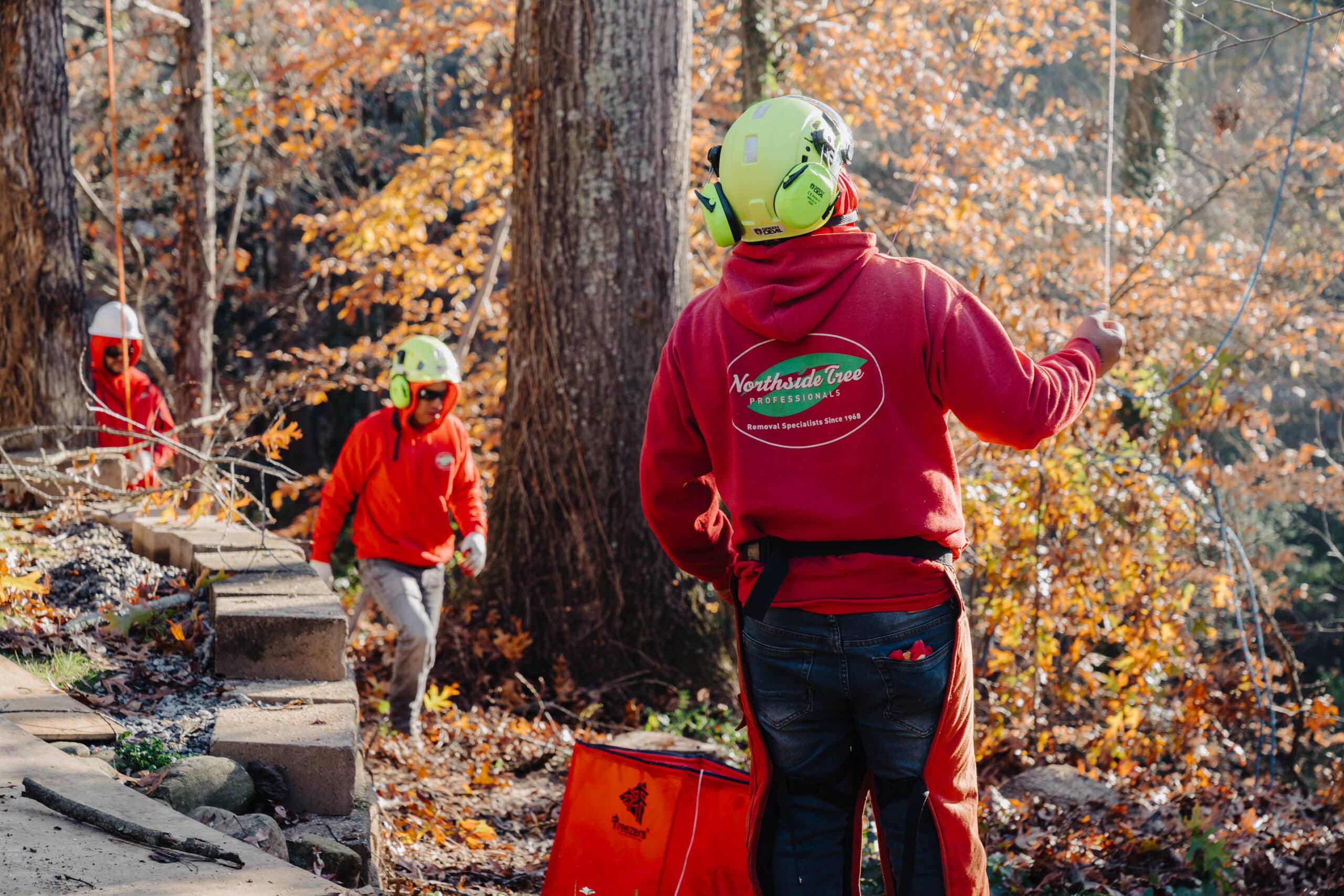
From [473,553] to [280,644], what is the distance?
141cm

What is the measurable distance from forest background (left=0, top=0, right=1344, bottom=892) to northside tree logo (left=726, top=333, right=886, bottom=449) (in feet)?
5.14

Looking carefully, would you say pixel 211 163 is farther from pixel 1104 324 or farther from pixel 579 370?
pixel 1104 324

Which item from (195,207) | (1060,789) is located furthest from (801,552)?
(195,207)

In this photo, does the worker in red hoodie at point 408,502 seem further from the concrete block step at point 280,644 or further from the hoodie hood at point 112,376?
the hoodie hood at point 112,376

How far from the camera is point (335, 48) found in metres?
13.1

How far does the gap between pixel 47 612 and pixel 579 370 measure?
2.79 metres

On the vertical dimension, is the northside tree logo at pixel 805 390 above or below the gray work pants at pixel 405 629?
above

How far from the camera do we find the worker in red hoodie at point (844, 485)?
2.56 meters

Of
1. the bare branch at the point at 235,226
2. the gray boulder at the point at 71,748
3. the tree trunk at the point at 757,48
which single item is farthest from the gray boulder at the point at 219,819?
the bare branch at the point at 235,226

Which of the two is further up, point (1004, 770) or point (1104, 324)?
point (1104, 324)

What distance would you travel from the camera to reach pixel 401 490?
5.73m

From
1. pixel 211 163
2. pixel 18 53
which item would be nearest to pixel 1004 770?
pixel 18 53

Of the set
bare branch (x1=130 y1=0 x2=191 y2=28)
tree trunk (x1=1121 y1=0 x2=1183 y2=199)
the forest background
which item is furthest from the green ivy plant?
tree trunk (x1=1121 y1=0 x2=1183 y2=199)

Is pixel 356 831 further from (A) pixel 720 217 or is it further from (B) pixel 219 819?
(A) pixel 720 217
